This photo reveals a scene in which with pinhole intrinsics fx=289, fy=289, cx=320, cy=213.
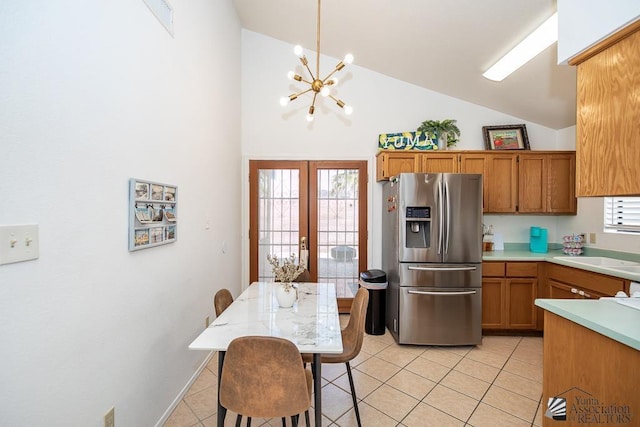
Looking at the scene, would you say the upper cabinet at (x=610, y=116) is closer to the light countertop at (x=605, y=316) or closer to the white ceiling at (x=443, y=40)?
the light countertop at (x=605, y=316)

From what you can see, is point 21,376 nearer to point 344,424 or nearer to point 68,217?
point 68,217

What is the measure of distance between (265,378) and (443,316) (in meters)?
2.36

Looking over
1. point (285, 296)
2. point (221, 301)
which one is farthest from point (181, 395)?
point (285, 296)

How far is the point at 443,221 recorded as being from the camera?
3.01 meters

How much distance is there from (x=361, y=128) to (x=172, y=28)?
8.09ft

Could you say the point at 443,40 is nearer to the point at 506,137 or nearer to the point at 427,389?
the point at 506,137

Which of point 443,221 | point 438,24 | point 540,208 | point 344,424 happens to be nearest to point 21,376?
point 344,424

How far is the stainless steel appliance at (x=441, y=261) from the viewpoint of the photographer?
3014 millimetres

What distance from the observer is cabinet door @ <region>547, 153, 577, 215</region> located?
349 cm

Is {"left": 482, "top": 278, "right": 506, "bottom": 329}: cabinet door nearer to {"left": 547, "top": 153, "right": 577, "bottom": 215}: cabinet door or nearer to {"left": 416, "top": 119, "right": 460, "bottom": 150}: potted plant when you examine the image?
{"left": 547, "top": 153, "right": 577, "bottom": 215}: cabinet door

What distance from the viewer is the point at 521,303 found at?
129 inches

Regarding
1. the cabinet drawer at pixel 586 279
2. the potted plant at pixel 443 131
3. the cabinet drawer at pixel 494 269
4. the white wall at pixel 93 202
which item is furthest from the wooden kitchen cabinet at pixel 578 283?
the white wall at pixel 93 202

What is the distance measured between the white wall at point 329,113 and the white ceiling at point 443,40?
14 centimetres

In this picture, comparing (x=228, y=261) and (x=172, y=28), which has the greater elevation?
(x=172, y=28)
